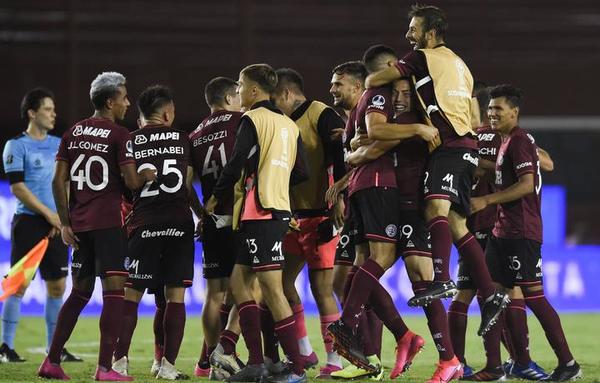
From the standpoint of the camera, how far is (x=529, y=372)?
317 inches

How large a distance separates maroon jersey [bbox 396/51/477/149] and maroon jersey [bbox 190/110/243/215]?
4.89 feet

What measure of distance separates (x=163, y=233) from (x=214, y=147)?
2.44 feet

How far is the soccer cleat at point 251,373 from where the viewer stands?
7250 millimetres

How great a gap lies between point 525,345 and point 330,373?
1.44 meters

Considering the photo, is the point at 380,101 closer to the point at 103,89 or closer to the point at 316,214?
the point at 316,214

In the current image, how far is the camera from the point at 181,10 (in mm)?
25719

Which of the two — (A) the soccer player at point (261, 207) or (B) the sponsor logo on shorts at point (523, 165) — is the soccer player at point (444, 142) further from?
(B) the sponsor logo on shorts at point (523, 165)

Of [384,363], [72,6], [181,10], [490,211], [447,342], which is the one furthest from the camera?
[181,10]

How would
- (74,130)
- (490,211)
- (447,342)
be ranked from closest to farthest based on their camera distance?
(447,342)
(74,130)
(490,211)

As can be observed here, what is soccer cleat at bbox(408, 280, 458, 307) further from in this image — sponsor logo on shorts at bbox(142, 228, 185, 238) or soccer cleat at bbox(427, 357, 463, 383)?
sponsor logo on shorts at bbox(142, 228, 185, 238)

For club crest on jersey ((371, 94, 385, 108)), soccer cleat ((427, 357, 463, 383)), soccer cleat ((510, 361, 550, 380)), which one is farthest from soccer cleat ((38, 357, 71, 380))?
soccer cleat ((510, 361, 550, 380))

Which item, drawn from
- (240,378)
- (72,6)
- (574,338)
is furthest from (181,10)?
(240,378)

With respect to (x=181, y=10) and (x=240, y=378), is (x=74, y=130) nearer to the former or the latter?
(x=240, y=378)

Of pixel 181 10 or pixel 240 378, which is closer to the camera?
pixel 240 378
